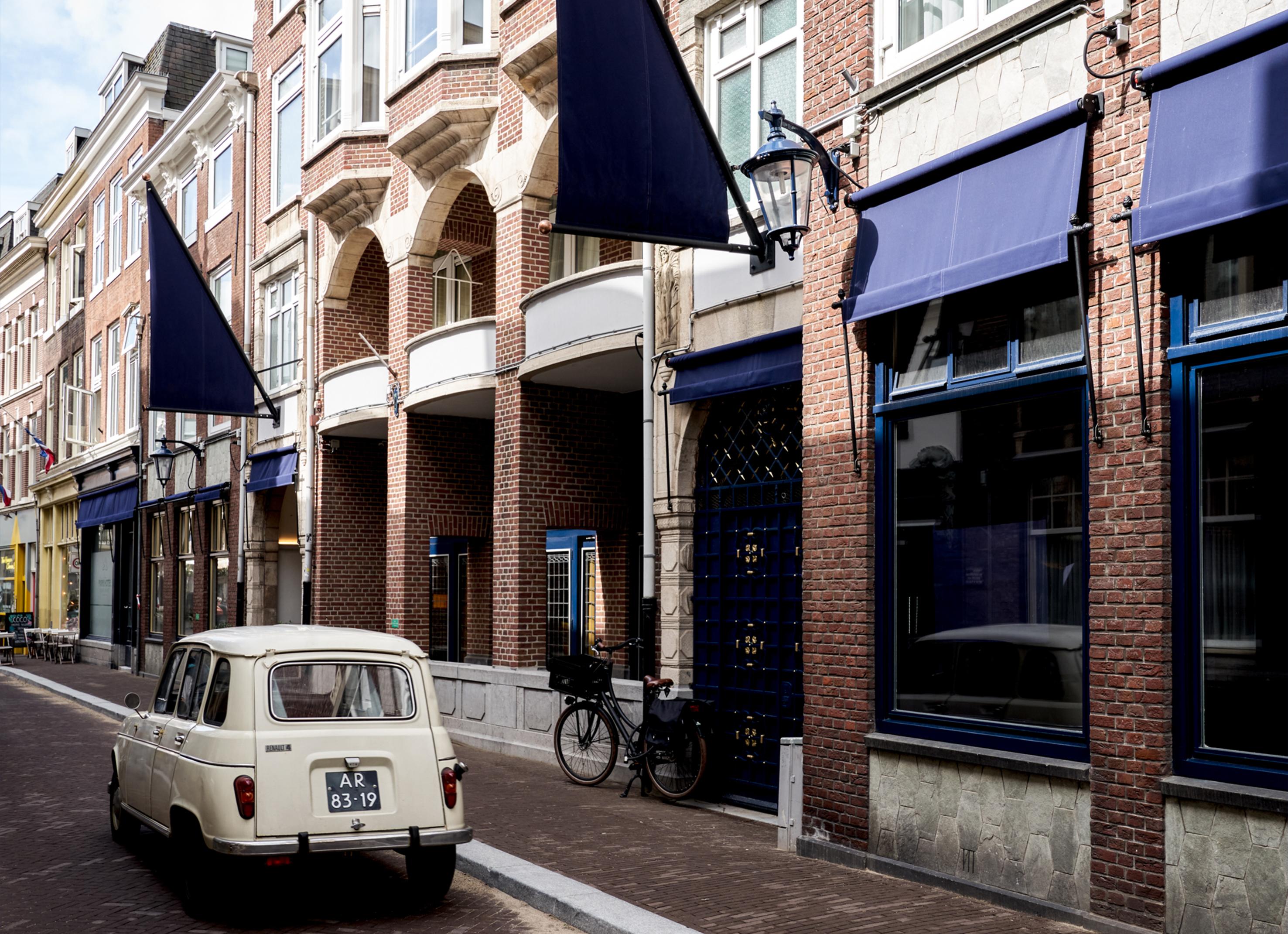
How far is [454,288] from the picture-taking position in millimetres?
19797

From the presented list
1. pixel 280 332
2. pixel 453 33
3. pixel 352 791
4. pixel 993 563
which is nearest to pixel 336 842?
pixel 352 791

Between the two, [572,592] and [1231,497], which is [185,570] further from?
[1231,497]

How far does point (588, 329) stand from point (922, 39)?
5589mm

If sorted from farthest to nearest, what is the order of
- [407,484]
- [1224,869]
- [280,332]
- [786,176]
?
[280,332], [407,484], [786,176], [1224,869]

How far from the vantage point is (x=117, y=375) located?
106 ft

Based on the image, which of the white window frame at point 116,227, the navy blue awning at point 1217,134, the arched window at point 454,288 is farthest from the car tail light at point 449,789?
the white window frame at point 116,227

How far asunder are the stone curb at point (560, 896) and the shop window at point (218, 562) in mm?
17576

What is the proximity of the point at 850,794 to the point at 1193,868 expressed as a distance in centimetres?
284

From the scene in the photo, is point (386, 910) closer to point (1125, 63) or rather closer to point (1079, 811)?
point (1079, 811)

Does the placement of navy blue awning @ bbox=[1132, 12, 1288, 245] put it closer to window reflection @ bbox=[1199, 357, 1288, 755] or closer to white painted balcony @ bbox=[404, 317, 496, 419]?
window reflection @ bbox=[1199, 357, 1288, 755]

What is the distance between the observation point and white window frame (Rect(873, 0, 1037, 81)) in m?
8.62

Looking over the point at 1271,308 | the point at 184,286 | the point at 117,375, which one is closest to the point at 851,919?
the point at 1271,308

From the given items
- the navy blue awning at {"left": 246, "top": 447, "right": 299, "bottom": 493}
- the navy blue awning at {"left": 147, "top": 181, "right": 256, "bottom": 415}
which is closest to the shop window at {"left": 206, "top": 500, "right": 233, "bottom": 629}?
the navy blue awning at {"left": 246, "top": 447, "right": 299, "bottom": 493}

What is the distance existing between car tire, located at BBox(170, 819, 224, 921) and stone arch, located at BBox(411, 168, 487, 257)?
11.3 metres
